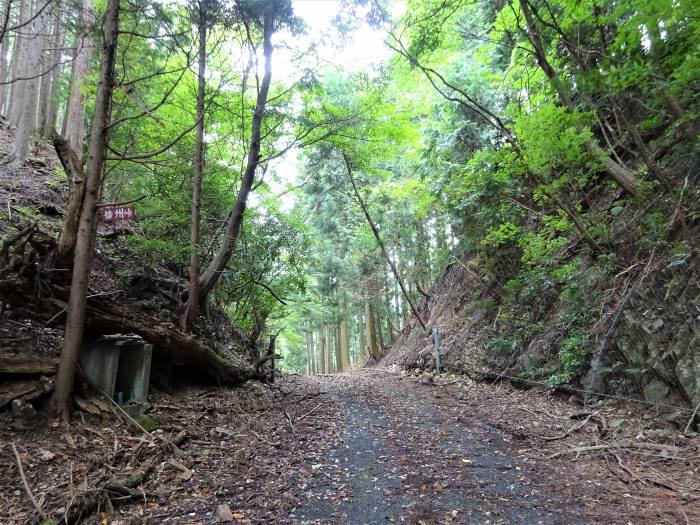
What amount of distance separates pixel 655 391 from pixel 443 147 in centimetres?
756

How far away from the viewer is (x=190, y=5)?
6.47m

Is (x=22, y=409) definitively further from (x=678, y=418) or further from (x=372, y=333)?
(x=372, y=333)

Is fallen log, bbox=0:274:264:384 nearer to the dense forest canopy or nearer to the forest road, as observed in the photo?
the dense forest canopy

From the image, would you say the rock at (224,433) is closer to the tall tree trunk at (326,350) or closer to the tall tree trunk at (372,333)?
the tall tree trunk at (372,333)

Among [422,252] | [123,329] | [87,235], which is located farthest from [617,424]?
[422,252]

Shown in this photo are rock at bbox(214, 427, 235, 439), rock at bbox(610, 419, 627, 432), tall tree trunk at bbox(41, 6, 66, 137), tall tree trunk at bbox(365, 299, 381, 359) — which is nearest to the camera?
rock at bbox(610, 419, 627, 432)

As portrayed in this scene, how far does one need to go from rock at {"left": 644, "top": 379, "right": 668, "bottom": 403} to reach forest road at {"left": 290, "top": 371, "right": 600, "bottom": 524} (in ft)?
6.01

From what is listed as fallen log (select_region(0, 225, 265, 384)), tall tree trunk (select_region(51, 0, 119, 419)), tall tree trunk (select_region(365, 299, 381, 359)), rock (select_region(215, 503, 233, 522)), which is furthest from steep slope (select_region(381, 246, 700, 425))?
tall tree trunk (select_region(365, 299, 381, 359))

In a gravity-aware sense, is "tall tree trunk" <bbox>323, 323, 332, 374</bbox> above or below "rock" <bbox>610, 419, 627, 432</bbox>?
above

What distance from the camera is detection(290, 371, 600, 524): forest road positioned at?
3.49 meters

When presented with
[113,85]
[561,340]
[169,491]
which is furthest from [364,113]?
[169,491]

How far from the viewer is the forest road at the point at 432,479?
3.49 metres

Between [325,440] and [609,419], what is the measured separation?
151 inches

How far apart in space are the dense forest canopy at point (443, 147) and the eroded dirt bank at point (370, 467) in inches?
38.1
